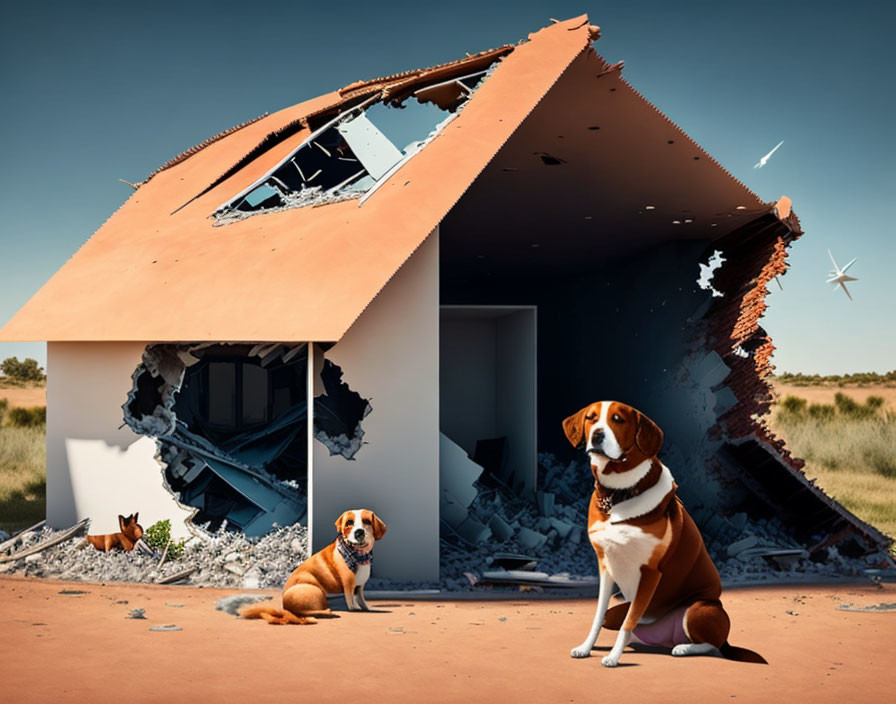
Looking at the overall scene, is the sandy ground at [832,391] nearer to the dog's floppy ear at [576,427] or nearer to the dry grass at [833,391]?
the dry grass at [833,391]

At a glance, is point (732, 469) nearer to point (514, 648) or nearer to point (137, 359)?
point (514, 648)

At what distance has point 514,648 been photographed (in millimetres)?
5977

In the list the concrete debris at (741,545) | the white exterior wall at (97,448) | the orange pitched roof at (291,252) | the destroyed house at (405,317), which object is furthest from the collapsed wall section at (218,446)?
the concrete debris at (741,545)

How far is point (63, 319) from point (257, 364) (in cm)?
208

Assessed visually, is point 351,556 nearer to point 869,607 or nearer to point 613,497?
point 613,497

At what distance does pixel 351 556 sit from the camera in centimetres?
665

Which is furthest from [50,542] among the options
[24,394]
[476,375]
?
[24,394]

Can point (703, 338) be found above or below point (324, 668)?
above

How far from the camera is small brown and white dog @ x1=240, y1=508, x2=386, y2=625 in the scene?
21.4 feet

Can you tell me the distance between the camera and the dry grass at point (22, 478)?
40.4ft

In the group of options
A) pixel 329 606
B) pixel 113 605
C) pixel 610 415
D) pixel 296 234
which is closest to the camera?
pixel 610 415

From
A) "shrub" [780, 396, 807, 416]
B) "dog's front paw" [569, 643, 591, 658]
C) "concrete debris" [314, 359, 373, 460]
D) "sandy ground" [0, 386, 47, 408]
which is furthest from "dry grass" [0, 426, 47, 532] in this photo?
"shrub" [780, 396, 807, 416]

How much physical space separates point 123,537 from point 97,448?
103cm

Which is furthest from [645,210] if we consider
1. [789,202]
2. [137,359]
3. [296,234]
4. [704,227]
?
[137,359]
